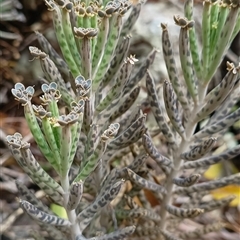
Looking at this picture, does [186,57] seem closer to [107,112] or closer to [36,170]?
[107,112]

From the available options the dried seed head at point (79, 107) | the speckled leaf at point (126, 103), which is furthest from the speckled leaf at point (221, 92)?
the dried seed head at point (79, 107)

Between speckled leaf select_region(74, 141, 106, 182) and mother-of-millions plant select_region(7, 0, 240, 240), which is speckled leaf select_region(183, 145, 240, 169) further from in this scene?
speckled leaf select_region(74, 141, 106, 182)

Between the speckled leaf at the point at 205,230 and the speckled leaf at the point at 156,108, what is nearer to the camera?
the speckled leaf at the point at 156,108

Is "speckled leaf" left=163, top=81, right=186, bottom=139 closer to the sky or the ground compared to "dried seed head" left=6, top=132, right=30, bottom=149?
closer to the sky

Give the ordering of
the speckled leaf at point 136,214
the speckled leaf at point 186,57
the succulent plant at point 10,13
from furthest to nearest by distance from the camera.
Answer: the succulent plant at point 10,13
the speckled leaf at point 136,214
the speckled leaf at point 186,57

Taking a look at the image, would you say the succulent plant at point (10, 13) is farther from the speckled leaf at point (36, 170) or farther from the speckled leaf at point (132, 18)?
the speckled leaf at point (36, 170)

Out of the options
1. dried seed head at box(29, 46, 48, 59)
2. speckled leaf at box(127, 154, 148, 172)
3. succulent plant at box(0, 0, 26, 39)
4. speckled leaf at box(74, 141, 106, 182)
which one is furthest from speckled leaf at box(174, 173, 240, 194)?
succulent plant at box(0, 0, 26, 39)

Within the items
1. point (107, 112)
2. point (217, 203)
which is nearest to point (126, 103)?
point (107, 112)

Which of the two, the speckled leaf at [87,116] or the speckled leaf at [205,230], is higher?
the speckled leaf at [87,116]

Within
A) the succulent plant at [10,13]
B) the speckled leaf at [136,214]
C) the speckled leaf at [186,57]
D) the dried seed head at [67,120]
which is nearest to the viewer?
the dried seed head at [67,120]
